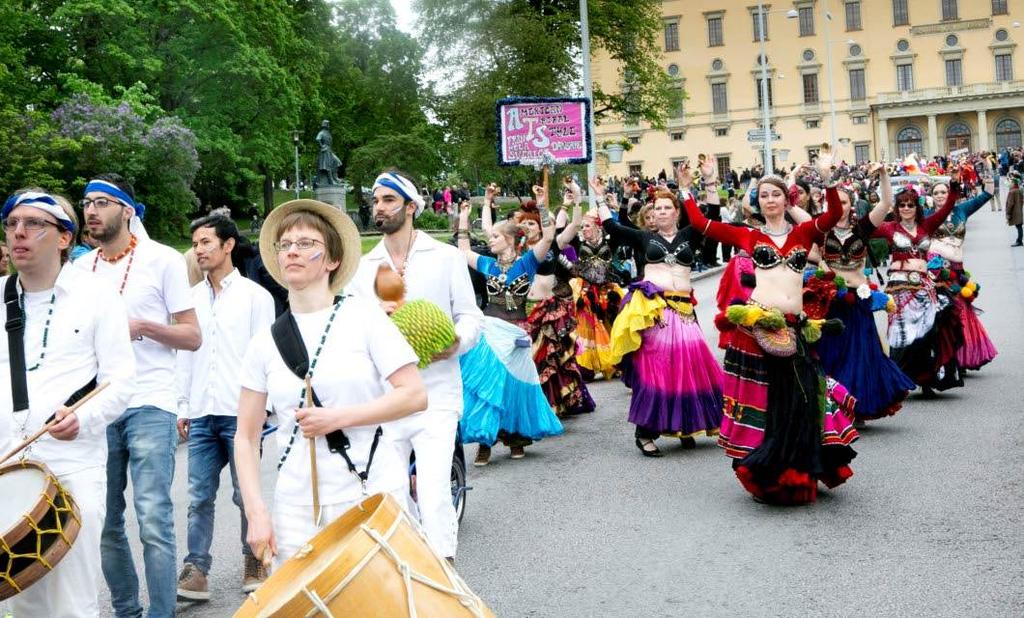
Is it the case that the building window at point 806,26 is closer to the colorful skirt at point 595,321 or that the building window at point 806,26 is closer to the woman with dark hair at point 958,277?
the colorful skirt at point 595,321

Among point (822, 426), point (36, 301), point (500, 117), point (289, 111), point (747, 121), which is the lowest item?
point (822, 426)

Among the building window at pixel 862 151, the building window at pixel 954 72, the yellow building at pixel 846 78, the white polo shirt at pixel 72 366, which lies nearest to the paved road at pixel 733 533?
the white polo shirt at pixel 72 366

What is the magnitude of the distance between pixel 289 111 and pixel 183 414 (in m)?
42.4

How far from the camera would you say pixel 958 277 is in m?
12.6

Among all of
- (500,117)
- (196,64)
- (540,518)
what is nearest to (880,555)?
(540,518)

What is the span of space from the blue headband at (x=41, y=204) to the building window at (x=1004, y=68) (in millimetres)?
109484

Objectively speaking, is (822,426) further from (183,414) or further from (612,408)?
(612,408)

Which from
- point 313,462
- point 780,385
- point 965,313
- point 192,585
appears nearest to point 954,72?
point 965,313

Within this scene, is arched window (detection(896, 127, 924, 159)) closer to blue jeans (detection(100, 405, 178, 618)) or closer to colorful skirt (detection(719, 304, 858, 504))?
colorful skirt (detection(719, 304, 858, 504))

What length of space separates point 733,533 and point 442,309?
8.48 ft

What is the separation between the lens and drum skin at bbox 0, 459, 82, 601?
13.1 feet

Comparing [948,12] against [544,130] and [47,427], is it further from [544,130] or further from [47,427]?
[47,427]

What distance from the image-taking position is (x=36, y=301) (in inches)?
185

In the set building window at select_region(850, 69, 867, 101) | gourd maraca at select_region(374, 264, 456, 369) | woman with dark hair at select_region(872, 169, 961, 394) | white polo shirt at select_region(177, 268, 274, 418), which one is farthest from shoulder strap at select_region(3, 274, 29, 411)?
building window at select_region(850, 69, 867, 101)
